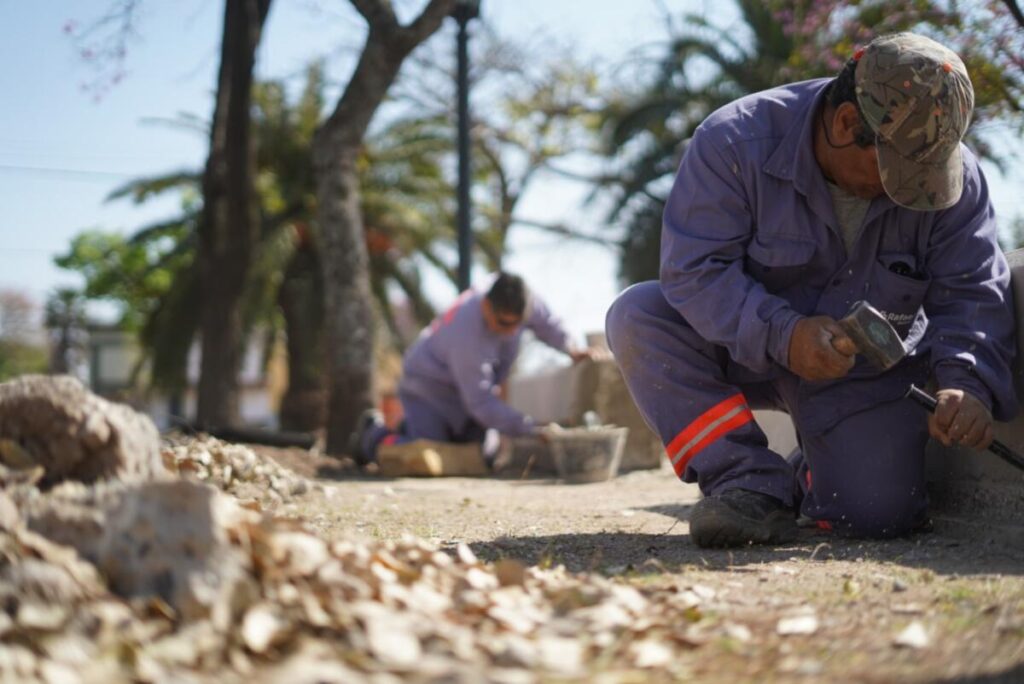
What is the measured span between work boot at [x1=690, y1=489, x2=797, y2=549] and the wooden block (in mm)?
4851

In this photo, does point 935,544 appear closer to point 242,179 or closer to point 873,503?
point 873,503

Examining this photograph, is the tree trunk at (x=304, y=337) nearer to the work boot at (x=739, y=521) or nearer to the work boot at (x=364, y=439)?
the work boot at (x=364, y=439)

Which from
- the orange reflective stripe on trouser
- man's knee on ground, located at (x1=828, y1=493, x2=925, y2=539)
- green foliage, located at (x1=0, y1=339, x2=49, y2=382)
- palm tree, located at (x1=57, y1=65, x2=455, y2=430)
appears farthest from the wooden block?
green foliage, located at (x1=0, y1=339, x2=49, y2=382)

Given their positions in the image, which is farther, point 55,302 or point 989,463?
point 55,302

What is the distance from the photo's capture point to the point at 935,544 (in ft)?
12.2

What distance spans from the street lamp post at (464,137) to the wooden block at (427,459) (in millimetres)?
2249

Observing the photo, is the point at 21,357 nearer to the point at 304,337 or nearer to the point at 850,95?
the point at 304,337

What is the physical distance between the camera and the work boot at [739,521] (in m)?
3.53

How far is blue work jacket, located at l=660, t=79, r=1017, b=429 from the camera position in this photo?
364cm

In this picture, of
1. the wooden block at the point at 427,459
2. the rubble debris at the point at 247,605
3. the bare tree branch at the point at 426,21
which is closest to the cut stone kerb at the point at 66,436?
the rubble debris at the point at 247,605

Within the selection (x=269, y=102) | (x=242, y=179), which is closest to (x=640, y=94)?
(x=269, y=102)

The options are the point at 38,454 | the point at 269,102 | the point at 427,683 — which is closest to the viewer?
the point at 427,683

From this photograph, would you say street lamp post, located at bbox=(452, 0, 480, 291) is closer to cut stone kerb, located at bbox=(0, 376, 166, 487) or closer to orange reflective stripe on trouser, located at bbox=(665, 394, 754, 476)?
orange reflective stripe on trouser, located at bbox=(665, 394, 754, 476)

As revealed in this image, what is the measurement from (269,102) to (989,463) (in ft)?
52.7
